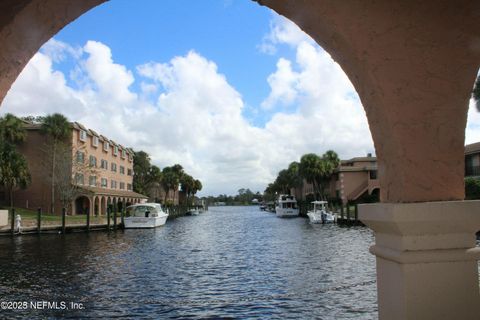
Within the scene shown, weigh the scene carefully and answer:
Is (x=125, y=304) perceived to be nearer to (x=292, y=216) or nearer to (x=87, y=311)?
(x=87, y=311)

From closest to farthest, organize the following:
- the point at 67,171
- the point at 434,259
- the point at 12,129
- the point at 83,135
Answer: the point at 434,259
the point at 67,171
the point at 12,129
the point at 83,135

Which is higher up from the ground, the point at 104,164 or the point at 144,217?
the point at 104,164

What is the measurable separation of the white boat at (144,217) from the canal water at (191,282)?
17.5 meters

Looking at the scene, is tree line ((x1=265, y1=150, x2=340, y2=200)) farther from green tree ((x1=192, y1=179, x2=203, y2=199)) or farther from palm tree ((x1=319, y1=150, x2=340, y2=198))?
green tree ((x1=192, y1=179, x2=203, y2=199))

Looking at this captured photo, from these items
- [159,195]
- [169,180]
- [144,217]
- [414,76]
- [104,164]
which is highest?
[104,164]

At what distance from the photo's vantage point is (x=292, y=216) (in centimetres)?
7362

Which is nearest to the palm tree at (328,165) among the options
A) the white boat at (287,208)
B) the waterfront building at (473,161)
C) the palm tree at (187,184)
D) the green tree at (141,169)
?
the white boat at (287,208)

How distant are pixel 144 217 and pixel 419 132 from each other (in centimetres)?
4258

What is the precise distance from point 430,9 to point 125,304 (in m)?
11.2

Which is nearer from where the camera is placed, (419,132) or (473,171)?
(419,132)

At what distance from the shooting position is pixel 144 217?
4391cm

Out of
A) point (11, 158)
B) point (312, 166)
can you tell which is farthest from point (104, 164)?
point (312, 166)

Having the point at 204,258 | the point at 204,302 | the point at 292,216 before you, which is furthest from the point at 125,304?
the point at 292,216

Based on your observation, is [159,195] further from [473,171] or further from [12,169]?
[473,171]
